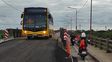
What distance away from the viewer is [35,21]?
50875 millimetres

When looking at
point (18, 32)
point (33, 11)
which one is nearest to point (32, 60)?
point (33, 11)

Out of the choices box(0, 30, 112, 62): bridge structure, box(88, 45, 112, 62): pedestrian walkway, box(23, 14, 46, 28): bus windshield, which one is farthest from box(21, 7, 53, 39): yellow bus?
box(88, 45, 112, 62): pedestrian walkway

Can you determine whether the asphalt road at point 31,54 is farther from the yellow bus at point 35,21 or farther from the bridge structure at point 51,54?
the yellow bus at point 35,21

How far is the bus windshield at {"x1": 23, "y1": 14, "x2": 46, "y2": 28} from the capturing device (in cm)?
5031

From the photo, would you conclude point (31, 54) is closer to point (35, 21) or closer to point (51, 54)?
point (51, 54)

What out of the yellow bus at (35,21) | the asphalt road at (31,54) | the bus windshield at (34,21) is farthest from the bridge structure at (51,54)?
the bus windshield at (34,21)

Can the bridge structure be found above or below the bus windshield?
below

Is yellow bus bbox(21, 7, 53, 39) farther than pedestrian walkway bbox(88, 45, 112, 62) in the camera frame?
Yes

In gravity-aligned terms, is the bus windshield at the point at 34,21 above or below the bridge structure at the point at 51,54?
above

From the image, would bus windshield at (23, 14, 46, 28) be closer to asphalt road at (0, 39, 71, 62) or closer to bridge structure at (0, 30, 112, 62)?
bridge structure at (0, 30, 112, 62)

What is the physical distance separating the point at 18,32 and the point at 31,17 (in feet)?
58.8

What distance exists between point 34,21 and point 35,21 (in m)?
0.16

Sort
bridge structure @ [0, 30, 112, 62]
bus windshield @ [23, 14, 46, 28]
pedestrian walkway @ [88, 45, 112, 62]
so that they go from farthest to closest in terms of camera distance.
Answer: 1. bus windshield @ [23, 14, 46, 28]
2. bridge structure @ [0, 30, 112, 62]
3. pedestrian walkway @ [88, 45, 112, 62]

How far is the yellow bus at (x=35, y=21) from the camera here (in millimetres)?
50031
